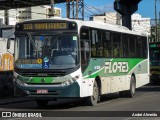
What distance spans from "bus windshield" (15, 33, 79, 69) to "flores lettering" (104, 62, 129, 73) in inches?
135

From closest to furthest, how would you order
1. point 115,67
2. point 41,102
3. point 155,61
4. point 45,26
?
1. point 45,26
2. point 41,102
3. point 115,67
4. point 155,61

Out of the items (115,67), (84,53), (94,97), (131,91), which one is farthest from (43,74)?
(131,91)

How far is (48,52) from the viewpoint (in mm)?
17141

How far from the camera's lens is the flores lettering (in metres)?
20.4

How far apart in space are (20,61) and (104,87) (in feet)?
14.0

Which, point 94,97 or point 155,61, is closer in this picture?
point 94,97

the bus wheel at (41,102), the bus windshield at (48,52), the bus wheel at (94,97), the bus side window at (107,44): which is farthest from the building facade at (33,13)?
the bus windshield at (48,52)

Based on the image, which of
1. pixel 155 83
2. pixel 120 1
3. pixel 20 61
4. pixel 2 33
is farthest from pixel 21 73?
pixel 2 33

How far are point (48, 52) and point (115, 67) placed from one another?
5.09m

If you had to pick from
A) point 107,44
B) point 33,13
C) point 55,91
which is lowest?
point 55,91

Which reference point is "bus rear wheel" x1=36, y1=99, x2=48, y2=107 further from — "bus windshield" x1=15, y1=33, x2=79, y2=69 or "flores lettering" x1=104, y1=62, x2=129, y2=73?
"flores lettering" x1=104, y1=62, x2=129, y2=73

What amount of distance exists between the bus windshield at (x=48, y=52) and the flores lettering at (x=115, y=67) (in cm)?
342

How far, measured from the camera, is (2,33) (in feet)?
143

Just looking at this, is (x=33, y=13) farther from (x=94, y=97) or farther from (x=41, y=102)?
(x=94, y=97)
